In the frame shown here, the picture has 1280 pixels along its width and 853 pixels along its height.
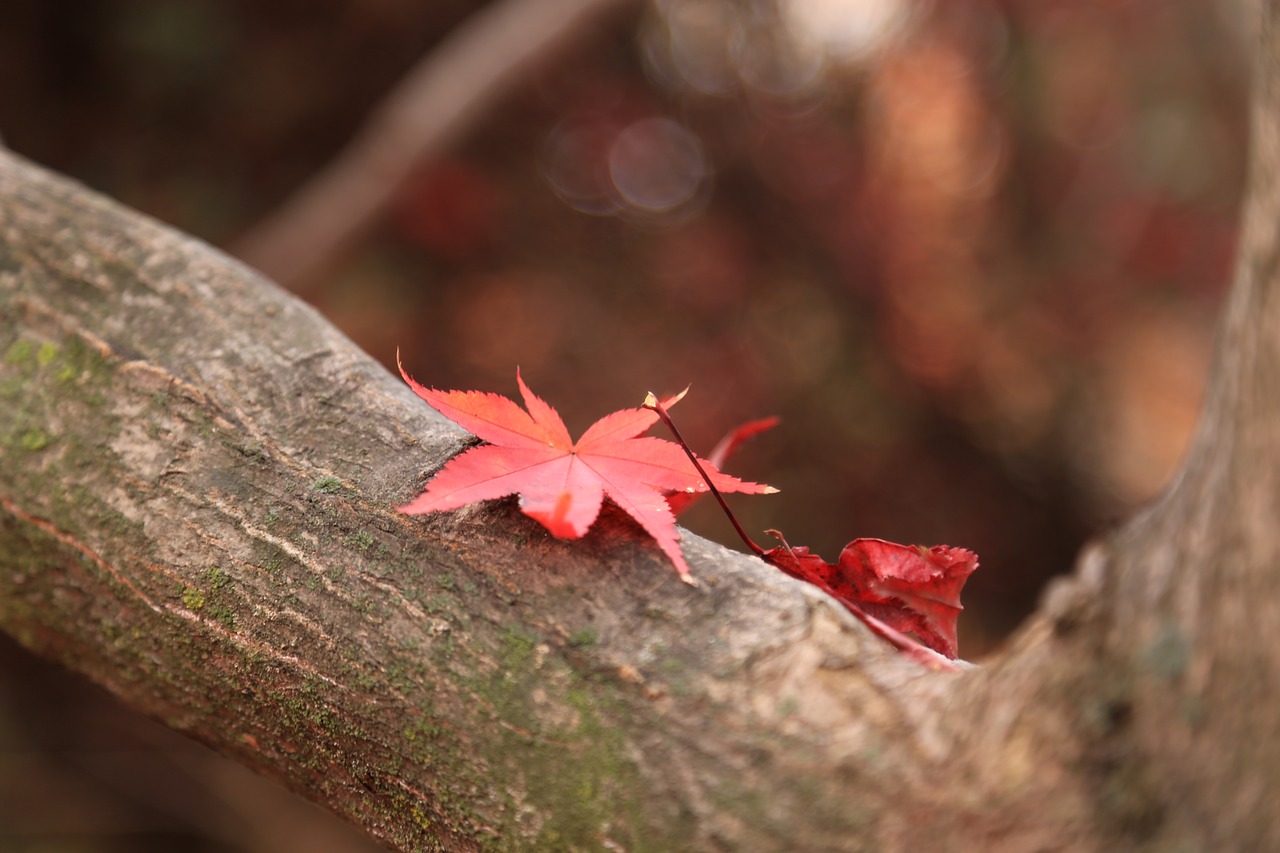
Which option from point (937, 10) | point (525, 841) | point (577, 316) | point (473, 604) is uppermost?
point (937, 10)

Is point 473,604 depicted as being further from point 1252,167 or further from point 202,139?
point 202,139

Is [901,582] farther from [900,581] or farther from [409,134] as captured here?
[409,134]

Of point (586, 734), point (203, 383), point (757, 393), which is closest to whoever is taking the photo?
point (586, 734)

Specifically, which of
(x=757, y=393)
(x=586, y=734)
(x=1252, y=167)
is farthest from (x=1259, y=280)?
(x=757, y=393)

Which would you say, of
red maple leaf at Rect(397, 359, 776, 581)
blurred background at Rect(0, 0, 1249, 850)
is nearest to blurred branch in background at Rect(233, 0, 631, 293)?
blurred background at Rect(0, 0, 1249, 850)

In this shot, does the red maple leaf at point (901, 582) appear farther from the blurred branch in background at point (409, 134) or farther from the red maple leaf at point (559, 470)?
the blurred branch in background at point (409, 134)

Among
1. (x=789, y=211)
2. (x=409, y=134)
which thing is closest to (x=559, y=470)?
(x=409, y=134)

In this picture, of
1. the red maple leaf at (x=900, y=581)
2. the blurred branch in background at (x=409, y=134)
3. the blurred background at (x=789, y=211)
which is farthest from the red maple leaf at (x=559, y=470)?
the blurred background at (x=789, y=211)
